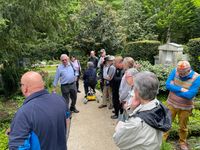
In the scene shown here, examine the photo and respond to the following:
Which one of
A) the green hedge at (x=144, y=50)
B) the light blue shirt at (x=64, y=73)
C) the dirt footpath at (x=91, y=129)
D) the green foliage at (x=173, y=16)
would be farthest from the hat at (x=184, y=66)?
the green foliage at (x=173, y=16)

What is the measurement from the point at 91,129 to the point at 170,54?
748 cm

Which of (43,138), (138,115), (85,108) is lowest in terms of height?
(85,108)

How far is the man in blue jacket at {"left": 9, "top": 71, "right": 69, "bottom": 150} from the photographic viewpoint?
9.62 ft

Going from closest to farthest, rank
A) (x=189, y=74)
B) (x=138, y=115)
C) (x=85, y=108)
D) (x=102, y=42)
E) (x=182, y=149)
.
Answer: (x=138, y=115) → (x=189, y=74) → (x=182, y=149) → (x=85, y=108) → (x=102, y=42)

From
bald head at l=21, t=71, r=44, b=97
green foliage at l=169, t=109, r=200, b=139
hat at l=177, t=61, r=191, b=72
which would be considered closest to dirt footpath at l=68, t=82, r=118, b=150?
green foliage at l=169, t=109, r=200, b=139

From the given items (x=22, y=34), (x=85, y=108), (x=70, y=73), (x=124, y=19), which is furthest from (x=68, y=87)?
(x=124, y=19)

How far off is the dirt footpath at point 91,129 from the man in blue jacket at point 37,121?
327cm

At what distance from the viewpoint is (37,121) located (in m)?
3.00

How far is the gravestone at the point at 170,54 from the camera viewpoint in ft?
42.9

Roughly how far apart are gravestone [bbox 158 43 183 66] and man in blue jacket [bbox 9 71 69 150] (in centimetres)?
1060

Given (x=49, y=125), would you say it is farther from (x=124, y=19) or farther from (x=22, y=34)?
(x=124, y=19)

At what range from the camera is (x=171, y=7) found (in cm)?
2402

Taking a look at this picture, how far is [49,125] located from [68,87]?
534 centimetres

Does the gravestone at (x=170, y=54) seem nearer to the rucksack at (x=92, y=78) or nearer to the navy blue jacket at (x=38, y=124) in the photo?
the rucksack at (x=92, y=78)
